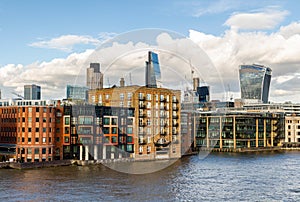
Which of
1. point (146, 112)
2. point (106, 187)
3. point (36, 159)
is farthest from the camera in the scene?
point (146, 112)

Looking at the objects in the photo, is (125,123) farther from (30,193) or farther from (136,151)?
(30,193)

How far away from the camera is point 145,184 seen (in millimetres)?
53875

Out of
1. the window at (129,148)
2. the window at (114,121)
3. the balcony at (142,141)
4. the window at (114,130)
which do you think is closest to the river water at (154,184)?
the window at (114,130)

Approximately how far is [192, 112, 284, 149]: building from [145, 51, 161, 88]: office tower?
72.5 meters

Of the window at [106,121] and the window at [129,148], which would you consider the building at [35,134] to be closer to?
the window at [106,121]

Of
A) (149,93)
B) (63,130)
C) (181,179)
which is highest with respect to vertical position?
(149,93)

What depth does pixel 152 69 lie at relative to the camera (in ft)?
161

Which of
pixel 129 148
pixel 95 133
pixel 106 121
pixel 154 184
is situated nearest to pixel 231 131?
pixel 129 148

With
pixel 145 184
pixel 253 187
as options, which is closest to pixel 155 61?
pixel 145 184

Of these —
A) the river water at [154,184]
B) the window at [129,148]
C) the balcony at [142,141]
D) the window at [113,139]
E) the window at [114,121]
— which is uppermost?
the window at [114,121]

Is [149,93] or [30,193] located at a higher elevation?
[149,93]

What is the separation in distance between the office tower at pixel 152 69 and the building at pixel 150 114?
33143 mm

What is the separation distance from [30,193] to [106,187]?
882 centimetres

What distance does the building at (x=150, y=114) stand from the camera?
8550 centimetres
